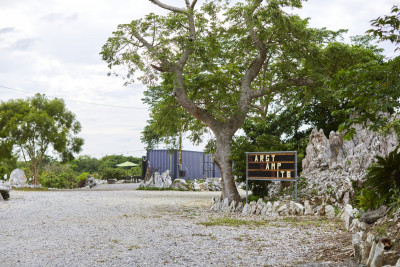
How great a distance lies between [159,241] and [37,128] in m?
18.8

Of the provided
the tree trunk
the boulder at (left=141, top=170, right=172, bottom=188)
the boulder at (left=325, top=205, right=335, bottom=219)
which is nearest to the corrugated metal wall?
the boulder at (left=141, top=170, right=172, bottom=188)

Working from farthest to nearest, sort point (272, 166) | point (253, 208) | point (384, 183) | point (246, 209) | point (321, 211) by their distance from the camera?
1. point (272, 166)
2. point (246, 209)
3. point (253, 208)
4. point (321, 211)
5. point (384, 183)

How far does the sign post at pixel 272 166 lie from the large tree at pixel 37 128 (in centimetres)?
1570

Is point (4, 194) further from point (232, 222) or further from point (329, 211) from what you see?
point (329, 211)

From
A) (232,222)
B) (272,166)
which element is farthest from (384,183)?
(272,166)

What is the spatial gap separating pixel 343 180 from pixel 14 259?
8234 mm

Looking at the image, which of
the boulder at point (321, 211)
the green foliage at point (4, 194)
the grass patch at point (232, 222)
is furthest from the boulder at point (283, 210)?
the green foliage at point (4, 194)

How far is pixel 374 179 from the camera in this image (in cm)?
652

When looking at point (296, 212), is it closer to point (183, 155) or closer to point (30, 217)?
point (30, 217)

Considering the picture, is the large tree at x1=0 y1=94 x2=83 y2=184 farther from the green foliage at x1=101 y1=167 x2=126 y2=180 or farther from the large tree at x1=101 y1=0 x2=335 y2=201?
the large tree at x1=101 y1=0 x2=335 y2=201

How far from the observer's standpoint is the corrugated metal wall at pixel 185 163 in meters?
24.4

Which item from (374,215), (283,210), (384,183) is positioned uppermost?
(384,183)

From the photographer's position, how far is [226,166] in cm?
1094

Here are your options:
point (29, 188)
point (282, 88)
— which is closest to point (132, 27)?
point (282, 88)
